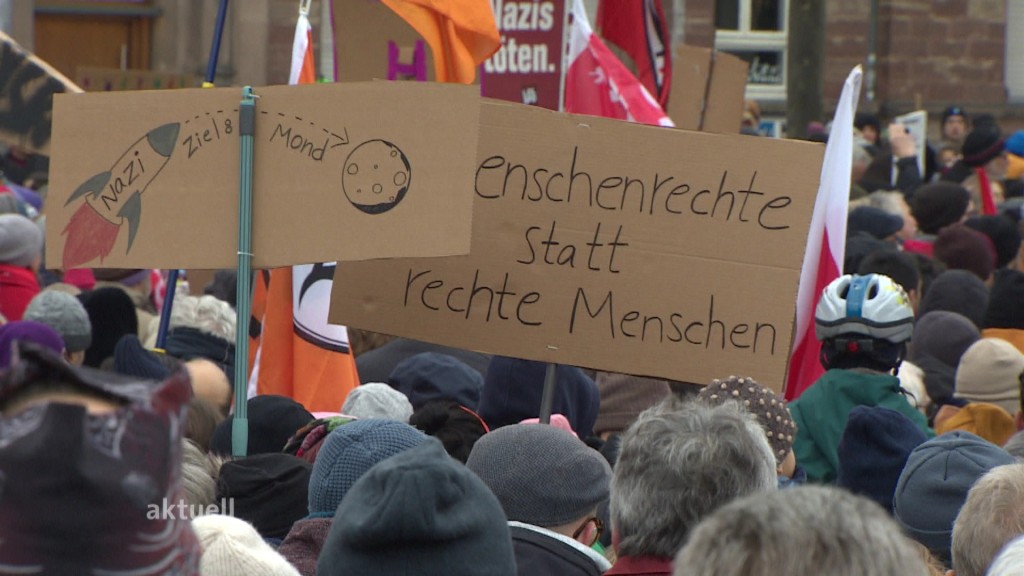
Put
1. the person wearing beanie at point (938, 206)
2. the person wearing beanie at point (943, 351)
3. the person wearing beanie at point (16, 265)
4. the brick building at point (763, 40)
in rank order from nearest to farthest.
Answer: the person wearing beanie at point (943, 351) → the person wearing beanie at point (16, 265) → the person wearing beanie at point (938, 206) → the brick building at point (763, 40)

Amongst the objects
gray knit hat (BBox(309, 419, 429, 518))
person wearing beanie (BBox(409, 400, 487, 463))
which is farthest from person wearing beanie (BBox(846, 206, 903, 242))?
gray knit hat (BBox(309, 419, 429, 518))

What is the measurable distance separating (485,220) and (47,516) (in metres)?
2.71

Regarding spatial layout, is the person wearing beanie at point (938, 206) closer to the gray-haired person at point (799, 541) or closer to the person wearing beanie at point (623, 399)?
the person wearing beanie at point (623, 399)

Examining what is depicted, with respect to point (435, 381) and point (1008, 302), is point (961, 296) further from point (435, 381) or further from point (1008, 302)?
point (435, 381)

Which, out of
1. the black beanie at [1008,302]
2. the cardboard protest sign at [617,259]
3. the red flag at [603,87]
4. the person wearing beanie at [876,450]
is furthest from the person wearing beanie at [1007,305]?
the person wearing beanie at [876,450]

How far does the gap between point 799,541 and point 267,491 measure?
1822 mm

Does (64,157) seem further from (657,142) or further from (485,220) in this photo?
(657,142)

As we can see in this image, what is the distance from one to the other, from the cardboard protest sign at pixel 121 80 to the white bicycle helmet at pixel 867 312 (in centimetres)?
714

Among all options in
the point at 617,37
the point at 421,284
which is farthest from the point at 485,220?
the point at 617,37

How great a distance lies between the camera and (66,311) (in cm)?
537

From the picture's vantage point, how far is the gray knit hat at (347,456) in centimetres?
298

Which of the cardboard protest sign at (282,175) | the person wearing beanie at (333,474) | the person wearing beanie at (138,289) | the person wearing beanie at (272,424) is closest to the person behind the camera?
the person wearing beanie at (333,474)

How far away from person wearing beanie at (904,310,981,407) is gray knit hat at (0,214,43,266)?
141 inches

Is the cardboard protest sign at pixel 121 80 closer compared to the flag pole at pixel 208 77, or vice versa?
the flag pole at pixel 208 77
